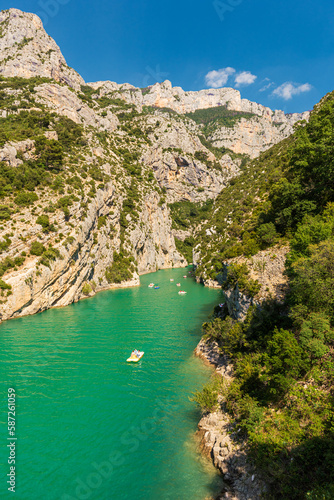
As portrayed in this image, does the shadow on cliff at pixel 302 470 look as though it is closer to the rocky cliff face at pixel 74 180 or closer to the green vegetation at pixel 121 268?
the rocky cliff face at pixel 74 180

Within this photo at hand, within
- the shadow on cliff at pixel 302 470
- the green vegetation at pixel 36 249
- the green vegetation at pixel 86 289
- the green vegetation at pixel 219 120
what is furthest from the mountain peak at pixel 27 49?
the shadow on cliff at pixel 302 470

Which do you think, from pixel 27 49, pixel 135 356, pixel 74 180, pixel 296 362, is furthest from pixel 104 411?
pixel 27 49

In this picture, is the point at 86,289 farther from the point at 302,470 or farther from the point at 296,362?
the point at 302,470

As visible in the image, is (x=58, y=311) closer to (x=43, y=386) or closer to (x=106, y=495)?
(x=43, y=386)

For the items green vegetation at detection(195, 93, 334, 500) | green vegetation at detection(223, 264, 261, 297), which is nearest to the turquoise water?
green vegetation at detection(195, 93, 334, 500)

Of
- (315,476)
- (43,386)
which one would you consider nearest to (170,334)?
(43,386)
